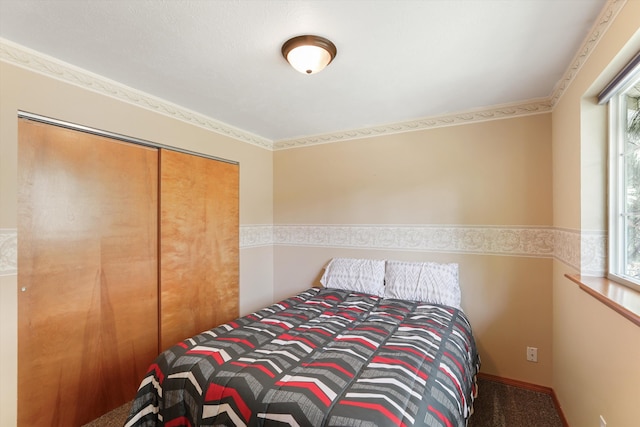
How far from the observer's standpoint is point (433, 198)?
8.79ft

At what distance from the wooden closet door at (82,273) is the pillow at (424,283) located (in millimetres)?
2001

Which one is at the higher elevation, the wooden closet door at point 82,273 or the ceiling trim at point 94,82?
the ceiling trim at point 94,82

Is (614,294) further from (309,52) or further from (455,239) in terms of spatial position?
(309,52)

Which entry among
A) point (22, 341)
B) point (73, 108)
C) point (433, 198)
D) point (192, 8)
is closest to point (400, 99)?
point (433, 198)

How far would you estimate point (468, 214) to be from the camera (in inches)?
99.8

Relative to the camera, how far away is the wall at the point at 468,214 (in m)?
2.29

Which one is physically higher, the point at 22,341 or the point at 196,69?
the point at 196,69

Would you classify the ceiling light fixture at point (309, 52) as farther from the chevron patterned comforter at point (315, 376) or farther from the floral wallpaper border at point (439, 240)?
the floral wallpaper border at point (439, 240)

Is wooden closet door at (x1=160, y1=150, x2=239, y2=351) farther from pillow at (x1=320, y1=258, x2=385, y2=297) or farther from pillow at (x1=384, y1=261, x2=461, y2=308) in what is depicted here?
pillow at (x1=384, y1=261, x2=461, y2=308)

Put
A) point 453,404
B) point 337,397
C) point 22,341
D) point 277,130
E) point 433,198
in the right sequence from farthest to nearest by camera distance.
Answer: point 277,130
point 433,198
point 22,341
point 453,404
point 337,397

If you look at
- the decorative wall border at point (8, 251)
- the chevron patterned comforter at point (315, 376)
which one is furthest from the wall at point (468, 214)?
the decorative wall border at point (8, 251)

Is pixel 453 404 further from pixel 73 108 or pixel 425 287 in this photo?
pixel 73 108

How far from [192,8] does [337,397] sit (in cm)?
181

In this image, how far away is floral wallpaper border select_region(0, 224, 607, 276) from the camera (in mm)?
1620
